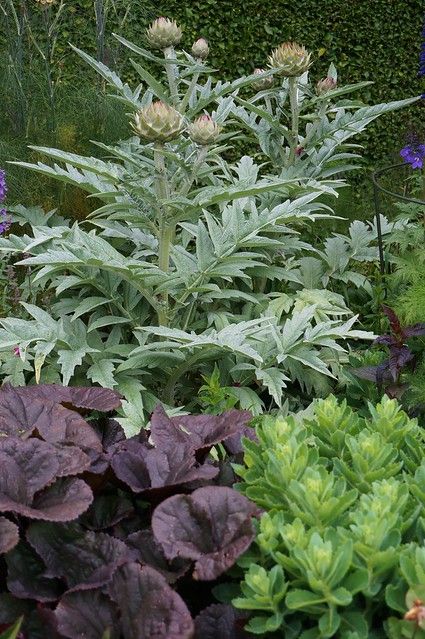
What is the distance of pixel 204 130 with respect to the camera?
97.9 inches

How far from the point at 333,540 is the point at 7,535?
0.45 m

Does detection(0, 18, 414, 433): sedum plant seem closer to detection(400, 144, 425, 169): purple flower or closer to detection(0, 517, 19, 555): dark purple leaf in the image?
detection(400, 144, 425, 169): purple flower

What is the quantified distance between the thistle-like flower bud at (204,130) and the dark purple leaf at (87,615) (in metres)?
1.65

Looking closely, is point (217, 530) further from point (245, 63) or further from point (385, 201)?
point (245, 63)

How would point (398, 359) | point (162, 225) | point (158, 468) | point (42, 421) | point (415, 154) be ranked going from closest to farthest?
point (158, 468)
point (42, 421)
point (398, 359)
point (162, 225)
point (415, 154)

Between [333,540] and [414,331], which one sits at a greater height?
[414,331]

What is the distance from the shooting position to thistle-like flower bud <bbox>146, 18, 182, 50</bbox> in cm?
289

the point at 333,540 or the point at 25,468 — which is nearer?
the point at 333,540

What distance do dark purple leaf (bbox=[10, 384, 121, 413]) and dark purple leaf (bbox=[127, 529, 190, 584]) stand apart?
402mm

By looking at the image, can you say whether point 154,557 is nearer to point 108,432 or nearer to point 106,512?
point 106,512

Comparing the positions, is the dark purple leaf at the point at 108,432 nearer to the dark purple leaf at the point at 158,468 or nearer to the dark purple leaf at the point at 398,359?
the dark purple leaf at the point at 158,468

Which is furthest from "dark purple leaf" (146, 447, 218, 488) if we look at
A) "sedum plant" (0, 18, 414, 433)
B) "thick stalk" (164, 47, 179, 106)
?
"thick stalk" (164, 47, 179, 106)

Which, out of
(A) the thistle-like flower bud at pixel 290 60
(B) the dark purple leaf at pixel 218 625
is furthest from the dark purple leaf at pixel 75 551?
(A) the thistle-like flower bud at pixel 290 60

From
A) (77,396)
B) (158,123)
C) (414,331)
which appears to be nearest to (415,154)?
(414,331)
